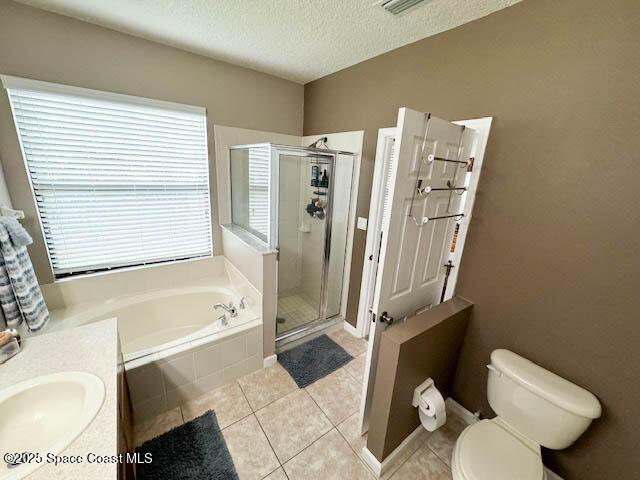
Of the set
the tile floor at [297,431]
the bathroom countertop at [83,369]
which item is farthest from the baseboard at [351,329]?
the bathroom countertop at [83,369]

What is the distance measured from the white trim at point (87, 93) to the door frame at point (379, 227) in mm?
1635

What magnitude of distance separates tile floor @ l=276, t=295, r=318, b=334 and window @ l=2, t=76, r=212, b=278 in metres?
1.06

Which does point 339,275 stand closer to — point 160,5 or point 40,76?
point 160,5

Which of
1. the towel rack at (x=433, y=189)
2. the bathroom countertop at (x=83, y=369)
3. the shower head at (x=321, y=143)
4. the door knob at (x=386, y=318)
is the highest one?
the shower head at (x=321, y=143)

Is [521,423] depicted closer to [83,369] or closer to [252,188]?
[83,369]

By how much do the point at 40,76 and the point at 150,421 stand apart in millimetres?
2360

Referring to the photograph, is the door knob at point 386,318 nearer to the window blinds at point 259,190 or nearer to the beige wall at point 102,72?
the window blinds at point 259,190

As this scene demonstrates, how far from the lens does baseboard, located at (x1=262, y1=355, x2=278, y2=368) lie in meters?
2.09

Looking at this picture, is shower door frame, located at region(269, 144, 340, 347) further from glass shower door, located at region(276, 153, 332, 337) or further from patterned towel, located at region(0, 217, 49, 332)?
patterned towel, located at region(0, 217, 49, 332)

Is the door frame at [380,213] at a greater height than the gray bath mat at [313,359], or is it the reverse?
the door frame at [380,213]

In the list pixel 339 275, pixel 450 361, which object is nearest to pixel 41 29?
pixel 339 275

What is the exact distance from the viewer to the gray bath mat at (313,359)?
2.04 m

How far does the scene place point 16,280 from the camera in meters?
1.45

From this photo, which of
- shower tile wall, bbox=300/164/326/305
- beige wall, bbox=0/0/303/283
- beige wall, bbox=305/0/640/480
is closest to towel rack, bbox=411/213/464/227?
beige wall, bbox=305/0/640/480
